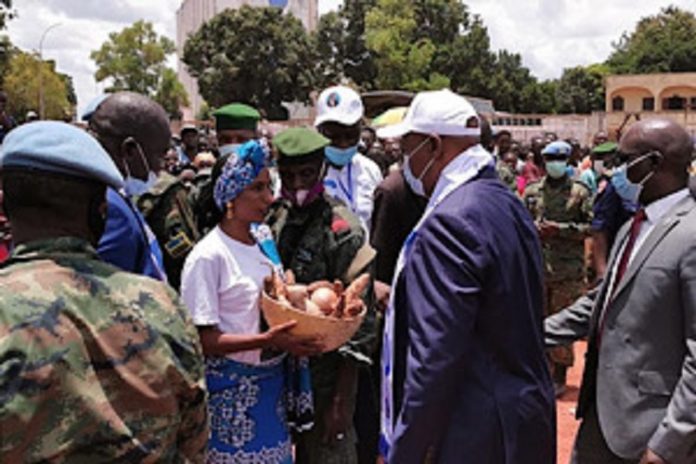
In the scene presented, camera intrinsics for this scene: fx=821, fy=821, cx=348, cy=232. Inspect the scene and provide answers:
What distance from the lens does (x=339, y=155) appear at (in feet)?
15.8

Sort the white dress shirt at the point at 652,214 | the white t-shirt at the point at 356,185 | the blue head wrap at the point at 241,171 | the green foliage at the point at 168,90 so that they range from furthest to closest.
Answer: the green foliage at the point at 168,90 < the white t-shirt at the point at 356,185 < the white dress shirt at the point at 652,214 < the blue head wrap at the point at 241,171

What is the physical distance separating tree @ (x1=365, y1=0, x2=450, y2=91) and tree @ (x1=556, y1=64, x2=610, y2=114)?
1461 centimetres

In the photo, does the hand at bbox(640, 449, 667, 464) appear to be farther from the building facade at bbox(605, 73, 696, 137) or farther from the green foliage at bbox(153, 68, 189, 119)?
the building facade at bbox(605, 73, 696, 137)

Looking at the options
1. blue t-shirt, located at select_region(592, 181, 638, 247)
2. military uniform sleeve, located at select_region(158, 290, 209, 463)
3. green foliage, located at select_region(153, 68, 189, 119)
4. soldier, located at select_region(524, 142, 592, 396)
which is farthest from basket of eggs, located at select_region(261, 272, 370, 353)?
green foliage, located at select_region(153, 68, 189, 119)

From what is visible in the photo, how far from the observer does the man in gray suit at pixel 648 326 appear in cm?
295

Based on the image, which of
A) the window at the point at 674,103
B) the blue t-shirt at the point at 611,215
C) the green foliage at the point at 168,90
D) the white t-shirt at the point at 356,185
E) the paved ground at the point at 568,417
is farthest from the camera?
the window at the point at 674,103

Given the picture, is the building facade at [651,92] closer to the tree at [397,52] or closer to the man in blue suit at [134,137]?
the tree at [397,52]

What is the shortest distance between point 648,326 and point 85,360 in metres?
2.15

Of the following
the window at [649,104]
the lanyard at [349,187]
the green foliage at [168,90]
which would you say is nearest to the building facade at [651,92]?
the window at [649,104]

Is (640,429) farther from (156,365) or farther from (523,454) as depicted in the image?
(156,365)

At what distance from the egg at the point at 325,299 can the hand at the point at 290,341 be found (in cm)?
12

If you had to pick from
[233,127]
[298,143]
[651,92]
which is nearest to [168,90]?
[651,92]

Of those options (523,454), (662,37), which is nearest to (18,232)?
(523,454)

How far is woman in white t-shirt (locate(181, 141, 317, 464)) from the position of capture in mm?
3021
